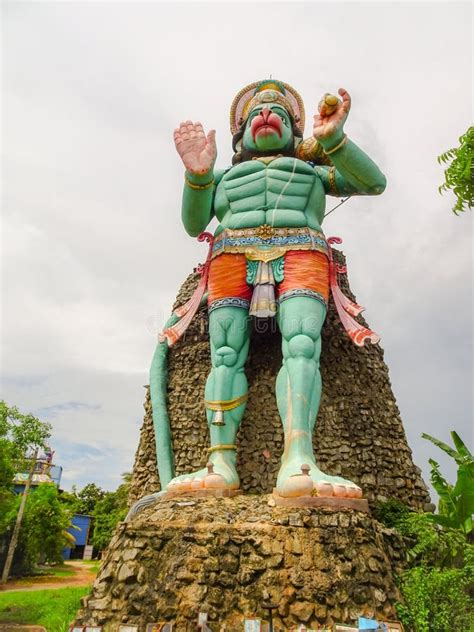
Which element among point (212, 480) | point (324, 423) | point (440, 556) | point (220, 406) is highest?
point (324, 423)

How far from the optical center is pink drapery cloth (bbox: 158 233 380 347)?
186 inches

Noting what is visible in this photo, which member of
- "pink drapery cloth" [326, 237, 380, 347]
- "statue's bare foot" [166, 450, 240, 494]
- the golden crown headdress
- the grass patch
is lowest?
the grass patch

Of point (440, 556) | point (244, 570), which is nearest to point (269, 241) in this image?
point (244, 570)

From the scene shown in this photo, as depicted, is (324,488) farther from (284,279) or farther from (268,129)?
(268,129)

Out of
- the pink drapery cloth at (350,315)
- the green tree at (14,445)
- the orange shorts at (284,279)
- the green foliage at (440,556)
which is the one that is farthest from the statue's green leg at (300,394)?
the green tree at (14,445)

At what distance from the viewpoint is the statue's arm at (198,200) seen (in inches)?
188

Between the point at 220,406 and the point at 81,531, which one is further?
the point at 81,531

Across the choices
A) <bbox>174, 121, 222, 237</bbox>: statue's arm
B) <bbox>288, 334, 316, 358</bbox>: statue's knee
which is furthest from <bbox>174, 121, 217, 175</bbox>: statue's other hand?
<bbox>288, 334, 316, 358</bbox>: statue's knee

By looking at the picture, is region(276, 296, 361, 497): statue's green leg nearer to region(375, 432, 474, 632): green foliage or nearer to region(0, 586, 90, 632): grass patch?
region(375, 432, 474, 632): green foliage

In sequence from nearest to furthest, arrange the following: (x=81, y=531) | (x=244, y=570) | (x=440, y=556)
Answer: (x=244, y=570)
(x=440, y=556)
(x=81, y=531)

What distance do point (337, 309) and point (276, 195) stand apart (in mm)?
1249

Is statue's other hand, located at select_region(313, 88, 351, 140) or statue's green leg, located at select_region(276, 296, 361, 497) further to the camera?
statue's other hand, located at select_region(313, 88, 351, 140)

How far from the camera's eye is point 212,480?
4.02 metres

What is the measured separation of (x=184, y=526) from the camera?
136 inches
